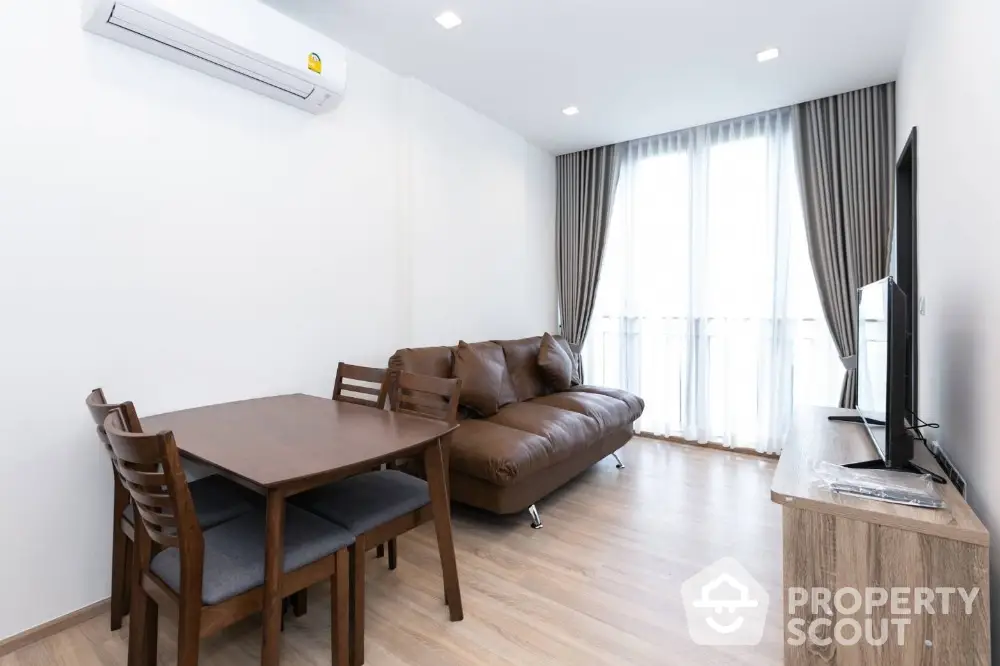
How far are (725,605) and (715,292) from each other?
2718 millimetres

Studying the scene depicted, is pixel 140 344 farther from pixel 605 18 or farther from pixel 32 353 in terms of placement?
pixel 605 18

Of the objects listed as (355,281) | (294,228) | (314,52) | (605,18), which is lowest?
(355,281)

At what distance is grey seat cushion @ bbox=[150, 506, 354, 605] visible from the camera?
1.33 m

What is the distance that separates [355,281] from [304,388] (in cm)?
72

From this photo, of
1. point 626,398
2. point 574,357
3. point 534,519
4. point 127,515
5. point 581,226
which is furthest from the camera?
point 581,226

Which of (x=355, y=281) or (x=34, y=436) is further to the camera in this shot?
(x=355, y=281)

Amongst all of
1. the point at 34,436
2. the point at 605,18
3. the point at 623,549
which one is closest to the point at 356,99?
the point at 605,18

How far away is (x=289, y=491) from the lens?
1.39m

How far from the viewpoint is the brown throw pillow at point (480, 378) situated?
10.3 feet

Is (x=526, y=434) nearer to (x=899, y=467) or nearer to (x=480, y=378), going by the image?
(x=480, y=378)

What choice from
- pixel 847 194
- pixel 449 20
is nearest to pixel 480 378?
pixel 449 20

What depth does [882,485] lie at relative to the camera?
1430 mm

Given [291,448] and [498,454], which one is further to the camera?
[498,454]

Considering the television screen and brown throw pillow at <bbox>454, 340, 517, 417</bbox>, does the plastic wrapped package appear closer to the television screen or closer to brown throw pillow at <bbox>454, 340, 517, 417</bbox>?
the television screen
